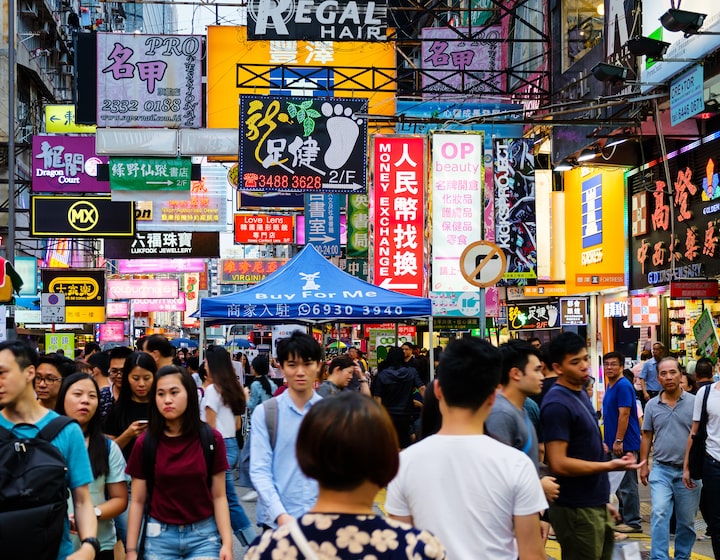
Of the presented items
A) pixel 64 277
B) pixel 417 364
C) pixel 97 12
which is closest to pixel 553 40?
pixel 417 364

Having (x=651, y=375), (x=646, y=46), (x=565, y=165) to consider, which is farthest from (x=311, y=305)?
(x=565, y=165)

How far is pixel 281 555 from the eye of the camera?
2721mm

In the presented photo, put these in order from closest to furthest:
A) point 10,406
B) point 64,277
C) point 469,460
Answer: point 469,460 → point 10,406 → point 64,277

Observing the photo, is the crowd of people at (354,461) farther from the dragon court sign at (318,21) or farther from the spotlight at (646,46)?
the dragon court sign at (318,21)

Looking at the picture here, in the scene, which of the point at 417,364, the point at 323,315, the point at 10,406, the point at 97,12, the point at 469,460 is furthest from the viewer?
the point at 97,12

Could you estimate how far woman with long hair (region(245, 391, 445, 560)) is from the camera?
276 cm

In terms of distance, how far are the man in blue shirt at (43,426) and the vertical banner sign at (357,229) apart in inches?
842

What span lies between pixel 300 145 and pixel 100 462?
13.1m

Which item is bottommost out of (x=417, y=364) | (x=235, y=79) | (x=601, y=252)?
(x=417, y=364)

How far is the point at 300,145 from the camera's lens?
59.9 feet

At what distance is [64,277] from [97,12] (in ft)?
88.4

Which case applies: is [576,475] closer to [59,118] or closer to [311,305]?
[311,305]

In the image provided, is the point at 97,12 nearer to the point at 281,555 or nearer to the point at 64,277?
the point at 64,277

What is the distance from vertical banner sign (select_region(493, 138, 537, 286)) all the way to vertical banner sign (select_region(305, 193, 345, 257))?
468cm
